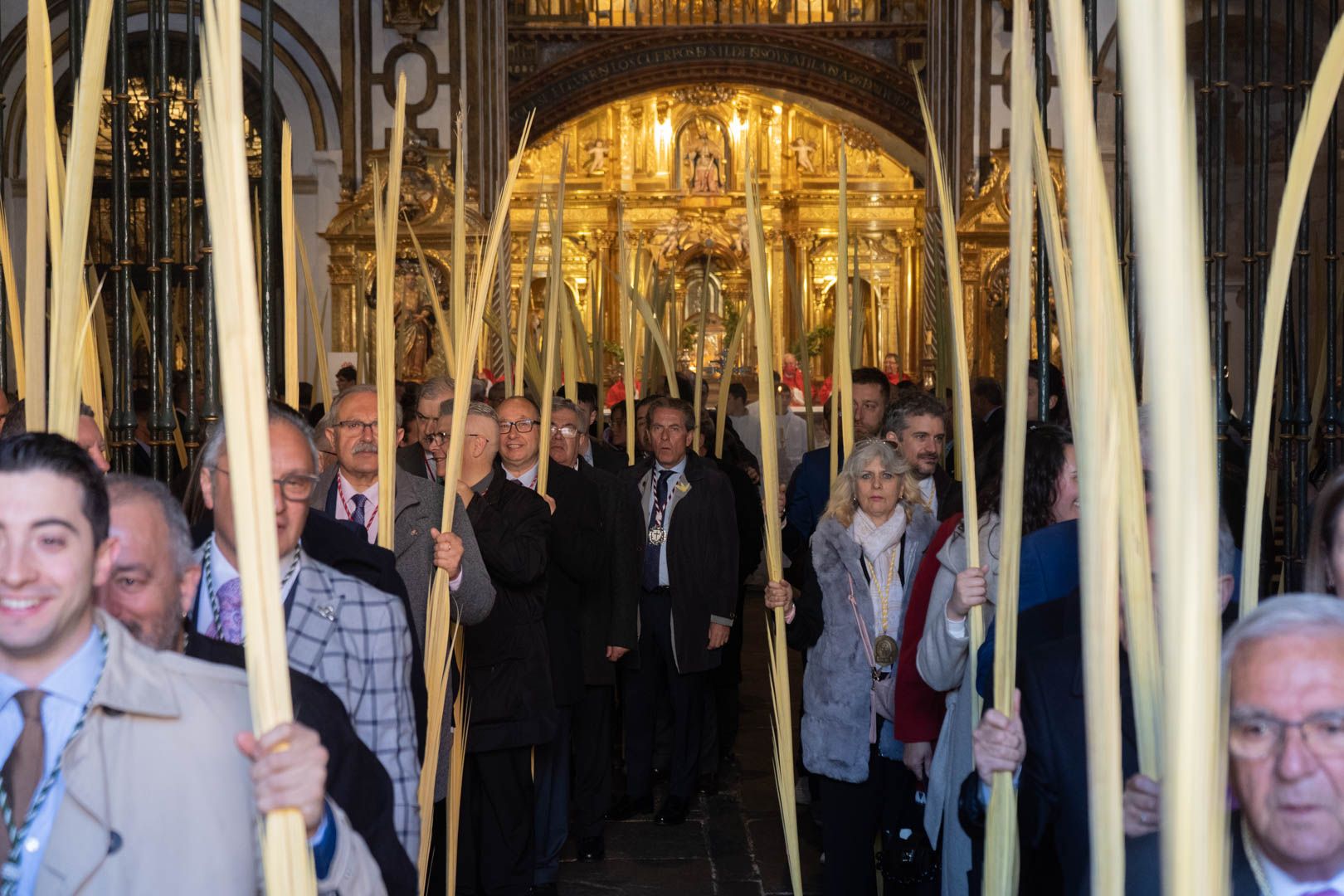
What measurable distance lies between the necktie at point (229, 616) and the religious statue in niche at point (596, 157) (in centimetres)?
1666

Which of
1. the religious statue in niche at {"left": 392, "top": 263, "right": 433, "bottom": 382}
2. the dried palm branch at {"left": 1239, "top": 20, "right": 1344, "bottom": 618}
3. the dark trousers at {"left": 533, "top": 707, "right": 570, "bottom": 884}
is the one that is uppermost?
the religious statue in niche at {"left": 392, "top": 263, "right": 433, "bottom": 382}

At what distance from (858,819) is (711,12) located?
13.2 meters

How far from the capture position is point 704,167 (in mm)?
18516

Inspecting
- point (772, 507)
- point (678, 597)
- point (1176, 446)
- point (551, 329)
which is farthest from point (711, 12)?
point (1176, 446)

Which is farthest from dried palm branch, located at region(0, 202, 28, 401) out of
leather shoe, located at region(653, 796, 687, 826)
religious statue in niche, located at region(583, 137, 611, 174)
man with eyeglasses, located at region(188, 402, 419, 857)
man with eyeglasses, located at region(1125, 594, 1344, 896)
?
religious statue in niche, located at region(583, 137, 611, 174)

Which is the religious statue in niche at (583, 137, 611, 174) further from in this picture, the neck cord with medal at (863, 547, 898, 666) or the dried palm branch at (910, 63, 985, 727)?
the dried palm branch at (910, 63, 985, 727)

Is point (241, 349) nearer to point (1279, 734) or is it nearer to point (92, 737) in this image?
point (92, 737)

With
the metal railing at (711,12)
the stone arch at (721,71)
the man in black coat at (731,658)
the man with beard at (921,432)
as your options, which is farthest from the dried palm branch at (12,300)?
A: the metal railing at (711,12)

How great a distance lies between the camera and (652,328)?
4805mm

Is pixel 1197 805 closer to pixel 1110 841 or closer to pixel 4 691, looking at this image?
pixel 1110 841

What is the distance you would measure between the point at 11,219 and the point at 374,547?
10.4m

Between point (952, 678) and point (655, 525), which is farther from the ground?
point (655, 525)

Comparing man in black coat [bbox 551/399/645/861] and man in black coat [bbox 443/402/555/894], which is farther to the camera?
man in black coat [bbox 551/399/645/861]

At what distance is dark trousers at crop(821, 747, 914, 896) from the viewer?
3871mm
